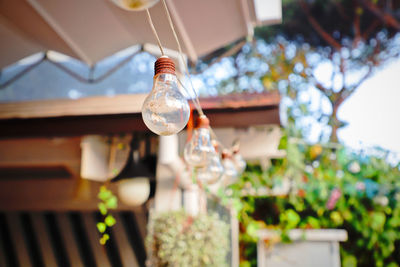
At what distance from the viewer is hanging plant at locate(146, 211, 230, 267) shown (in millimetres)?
2355

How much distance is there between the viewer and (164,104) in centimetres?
114

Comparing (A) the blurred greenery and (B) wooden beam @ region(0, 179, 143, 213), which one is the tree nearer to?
(A) the blurred greenery

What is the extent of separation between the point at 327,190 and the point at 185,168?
2.09 metres

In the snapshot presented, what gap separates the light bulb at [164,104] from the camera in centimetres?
114

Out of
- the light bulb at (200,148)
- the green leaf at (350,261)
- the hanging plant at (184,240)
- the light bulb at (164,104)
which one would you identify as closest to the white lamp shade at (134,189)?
the hanging plant at (184,240)

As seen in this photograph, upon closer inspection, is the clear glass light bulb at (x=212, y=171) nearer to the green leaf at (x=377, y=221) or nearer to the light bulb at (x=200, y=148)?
the light bulb at (x=200, y=148)

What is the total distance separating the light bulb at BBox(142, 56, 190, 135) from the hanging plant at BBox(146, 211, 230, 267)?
135 cm

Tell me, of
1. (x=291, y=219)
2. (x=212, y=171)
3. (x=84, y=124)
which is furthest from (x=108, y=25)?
(x=291, y=219)

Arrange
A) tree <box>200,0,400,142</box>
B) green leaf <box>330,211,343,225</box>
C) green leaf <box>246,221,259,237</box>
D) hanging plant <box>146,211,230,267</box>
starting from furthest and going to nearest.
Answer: tree <box>200,0,400,142</box>
green leaf <box>330,211,343,225</box>
green leaf <box>246,221,259,237</box>
hanging plant <box>146,211,230,267</box>

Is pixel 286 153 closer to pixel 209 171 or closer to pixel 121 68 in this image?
pixel 121 68

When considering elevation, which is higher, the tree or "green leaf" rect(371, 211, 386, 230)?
the tree

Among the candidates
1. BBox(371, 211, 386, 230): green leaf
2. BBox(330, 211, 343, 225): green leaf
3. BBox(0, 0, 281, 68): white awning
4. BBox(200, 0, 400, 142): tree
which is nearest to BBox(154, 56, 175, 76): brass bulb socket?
BBox(0, 0, 281, 68): white awning

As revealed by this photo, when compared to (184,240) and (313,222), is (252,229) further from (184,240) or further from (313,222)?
(184,240)

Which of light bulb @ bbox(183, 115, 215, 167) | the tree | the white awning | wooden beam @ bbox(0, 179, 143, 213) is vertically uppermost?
the tree
